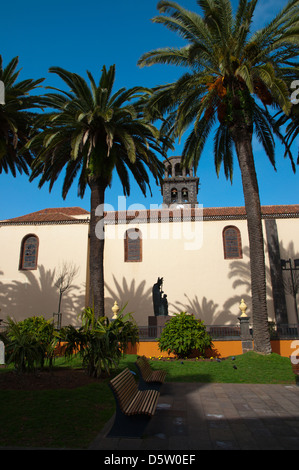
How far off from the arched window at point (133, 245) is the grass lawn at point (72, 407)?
12.5 metres

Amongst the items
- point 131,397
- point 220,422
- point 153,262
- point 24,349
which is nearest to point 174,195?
point 153,262

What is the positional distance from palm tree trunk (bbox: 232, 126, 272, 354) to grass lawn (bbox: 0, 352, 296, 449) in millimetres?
1460

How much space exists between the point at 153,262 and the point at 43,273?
25.2ft

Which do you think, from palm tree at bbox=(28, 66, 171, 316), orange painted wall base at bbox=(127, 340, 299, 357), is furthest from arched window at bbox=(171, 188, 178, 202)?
orange painted wall base at bbox=(127, 340, 299, 357)

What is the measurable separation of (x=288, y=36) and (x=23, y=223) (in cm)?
1956

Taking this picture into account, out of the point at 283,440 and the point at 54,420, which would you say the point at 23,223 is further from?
the point at 283,440

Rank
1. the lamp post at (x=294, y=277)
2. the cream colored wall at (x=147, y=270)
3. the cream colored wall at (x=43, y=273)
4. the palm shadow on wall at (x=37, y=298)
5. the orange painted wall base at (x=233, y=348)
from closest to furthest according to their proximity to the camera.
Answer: the orange painted wall base at (x=233, y=348)
the lamp post at (x=294, y=277)
the cream colored wall at (x=147, y=270)
the palm shadow on wall at (x=37, y=298)
the cream colored wall at (x=43, y=273)

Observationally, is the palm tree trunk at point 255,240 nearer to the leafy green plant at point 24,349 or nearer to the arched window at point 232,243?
the leafy green plant at point 24,349

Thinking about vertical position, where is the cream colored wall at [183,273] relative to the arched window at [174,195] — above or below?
below

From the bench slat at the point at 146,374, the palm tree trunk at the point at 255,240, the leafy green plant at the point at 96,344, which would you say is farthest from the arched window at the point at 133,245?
the bench slat at the point at 146,374

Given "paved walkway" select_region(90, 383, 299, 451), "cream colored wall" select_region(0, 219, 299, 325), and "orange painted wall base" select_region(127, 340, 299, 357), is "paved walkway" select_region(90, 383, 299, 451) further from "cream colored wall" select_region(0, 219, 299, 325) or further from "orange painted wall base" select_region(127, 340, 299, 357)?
"cream colored wall" select_region(0, 219, 299, 325)

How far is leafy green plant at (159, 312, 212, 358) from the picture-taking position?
1234 cm

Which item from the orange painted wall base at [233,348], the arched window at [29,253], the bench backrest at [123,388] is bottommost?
the orange painted wall base at [233,348]

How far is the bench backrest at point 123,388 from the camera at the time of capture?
4.39 m
